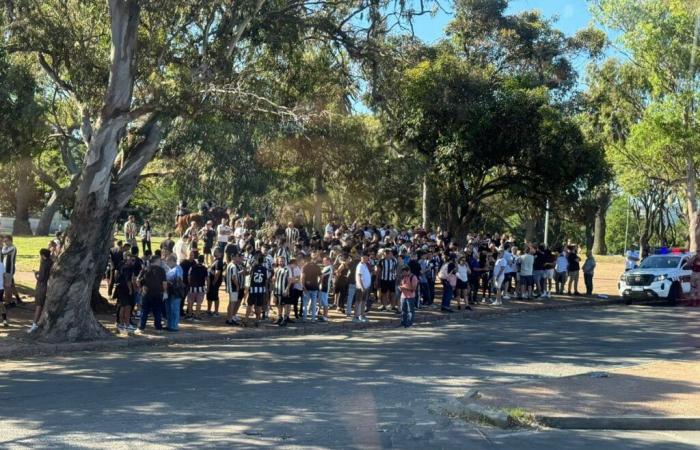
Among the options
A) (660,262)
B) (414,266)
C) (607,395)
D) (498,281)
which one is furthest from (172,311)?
(660,262)

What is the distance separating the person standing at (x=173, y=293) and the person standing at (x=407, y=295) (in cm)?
530

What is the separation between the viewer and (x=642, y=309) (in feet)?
82.9

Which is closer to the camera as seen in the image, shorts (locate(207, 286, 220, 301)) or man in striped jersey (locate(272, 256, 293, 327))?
man in striped jersey (locate(272, 256, 293, 327))

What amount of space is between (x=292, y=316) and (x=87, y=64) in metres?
7.90

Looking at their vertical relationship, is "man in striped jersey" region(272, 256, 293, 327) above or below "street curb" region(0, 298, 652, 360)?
above

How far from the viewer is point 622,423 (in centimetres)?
930

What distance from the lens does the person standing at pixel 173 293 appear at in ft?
56.3

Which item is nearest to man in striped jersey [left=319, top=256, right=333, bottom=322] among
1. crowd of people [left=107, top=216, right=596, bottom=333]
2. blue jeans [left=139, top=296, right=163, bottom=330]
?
crowd of people [left=107, top=216, right=596, bottom=333]

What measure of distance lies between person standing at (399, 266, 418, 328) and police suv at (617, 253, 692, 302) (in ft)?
33.4

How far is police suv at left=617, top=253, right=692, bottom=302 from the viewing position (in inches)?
1030

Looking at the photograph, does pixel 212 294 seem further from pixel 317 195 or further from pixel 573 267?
pixel 317 195

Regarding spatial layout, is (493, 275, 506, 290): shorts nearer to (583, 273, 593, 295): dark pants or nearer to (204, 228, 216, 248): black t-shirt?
(583, 273, 593, 295): dark pants

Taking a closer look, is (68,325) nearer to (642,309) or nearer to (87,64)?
(87,64)

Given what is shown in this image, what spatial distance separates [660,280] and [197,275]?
15514 mm
